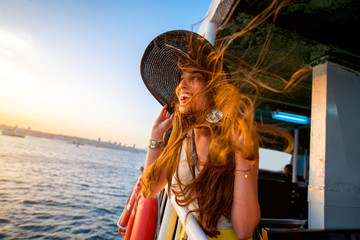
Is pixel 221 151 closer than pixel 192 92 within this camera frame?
Yes

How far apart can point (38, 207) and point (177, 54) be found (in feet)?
52.8

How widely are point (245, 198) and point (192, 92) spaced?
0.83 m

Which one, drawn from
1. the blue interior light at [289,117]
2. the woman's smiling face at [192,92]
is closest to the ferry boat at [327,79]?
the woman's smiling face at [192,92]

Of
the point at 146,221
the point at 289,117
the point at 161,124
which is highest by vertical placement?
the point at 289,117

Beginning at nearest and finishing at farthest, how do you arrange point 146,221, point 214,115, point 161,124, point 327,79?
point 214,115, point 146,221, point 161,124, point 327,79

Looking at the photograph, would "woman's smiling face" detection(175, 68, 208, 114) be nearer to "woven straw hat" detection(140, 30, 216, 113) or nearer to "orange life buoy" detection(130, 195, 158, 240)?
"woven straw hat" detection(140, 30, 216, 113)

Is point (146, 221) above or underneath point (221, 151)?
underneath

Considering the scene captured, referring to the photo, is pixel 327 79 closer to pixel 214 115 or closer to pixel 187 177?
pixel 214 115

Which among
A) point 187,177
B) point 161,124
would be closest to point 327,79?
point 161,124

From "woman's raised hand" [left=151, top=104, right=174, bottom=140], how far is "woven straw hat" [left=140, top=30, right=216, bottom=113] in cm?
8

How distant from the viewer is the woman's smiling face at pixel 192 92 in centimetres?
136

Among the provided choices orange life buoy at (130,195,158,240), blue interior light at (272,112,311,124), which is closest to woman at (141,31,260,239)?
orange life buoy at (130,195,158,240)

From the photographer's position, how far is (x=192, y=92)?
1.42m

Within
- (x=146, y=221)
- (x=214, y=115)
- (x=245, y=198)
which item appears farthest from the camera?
(x=146, y=221)
